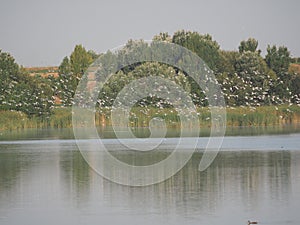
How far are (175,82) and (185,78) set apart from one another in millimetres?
1174

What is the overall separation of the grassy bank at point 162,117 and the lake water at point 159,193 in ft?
47.4

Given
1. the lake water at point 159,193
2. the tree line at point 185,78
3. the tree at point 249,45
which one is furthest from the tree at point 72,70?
the lake water at point 159,193

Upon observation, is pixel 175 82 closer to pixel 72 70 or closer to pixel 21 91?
pixel 21 91

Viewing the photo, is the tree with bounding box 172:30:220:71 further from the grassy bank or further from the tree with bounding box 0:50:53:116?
the grassy bank

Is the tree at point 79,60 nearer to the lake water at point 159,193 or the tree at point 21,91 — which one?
the tree at point 21,91

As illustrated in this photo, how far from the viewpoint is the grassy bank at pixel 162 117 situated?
4181 cm

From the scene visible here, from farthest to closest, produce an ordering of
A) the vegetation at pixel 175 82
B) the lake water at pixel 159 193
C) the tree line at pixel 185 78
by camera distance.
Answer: the tree line at pixel 185 78 < the vegetation at pixel 175 82 < the lake water at pixel 159 193

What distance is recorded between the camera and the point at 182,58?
5584cm

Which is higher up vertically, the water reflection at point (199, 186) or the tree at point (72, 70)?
the tree at point (72, 70)

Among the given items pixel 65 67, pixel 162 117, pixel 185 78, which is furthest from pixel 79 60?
pixel 162 117

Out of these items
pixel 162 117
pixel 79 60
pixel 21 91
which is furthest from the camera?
pixel 79 60

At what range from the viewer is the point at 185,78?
5066 cm

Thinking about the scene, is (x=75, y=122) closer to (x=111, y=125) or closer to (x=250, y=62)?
(x=111, y=125)

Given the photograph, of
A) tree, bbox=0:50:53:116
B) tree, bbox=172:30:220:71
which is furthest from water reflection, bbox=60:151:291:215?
tree, bbox=172:30:220:71
